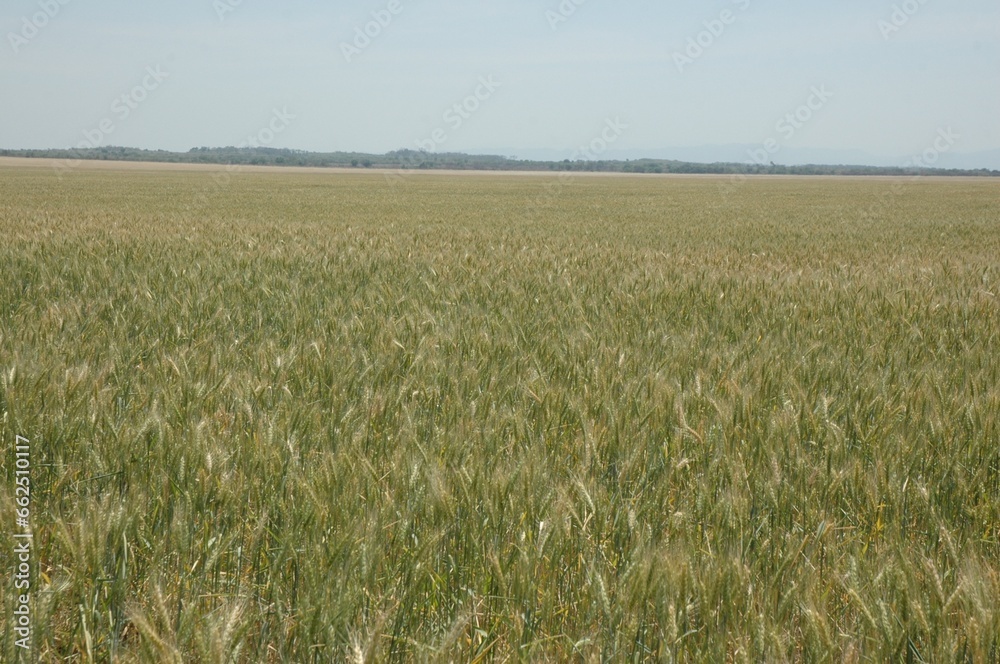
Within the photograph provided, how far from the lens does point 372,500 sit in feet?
6.96

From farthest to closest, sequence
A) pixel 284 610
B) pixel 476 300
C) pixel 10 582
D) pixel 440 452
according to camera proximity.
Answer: pixel 476 300 < pixel 440 452 < pixel 284 610 < pixel 10 582

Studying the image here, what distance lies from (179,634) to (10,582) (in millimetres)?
423

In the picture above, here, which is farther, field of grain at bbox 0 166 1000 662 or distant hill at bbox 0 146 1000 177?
distant hill at bbox 0 146 1000 177

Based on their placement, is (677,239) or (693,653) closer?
(693,653)

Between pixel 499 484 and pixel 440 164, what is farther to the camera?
pixel 440 164

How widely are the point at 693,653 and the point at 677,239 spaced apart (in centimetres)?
1507

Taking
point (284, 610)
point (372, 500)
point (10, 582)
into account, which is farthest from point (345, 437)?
point (10, 582)

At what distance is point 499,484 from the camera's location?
217 centimetres

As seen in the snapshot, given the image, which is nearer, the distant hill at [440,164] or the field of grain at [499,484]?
the field of grain at [499,484]

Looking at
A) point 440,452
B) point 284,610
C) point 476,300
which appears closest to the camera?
point 284,610

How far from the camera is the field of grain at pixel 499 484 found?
64.4 inches

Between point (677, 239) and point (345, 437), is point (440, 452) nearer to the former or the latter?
point (345, 437)

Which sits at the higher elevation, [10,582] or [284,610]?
[10,582]

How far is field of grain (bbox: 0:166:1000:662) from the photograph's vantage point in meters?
1.64
